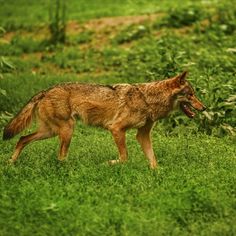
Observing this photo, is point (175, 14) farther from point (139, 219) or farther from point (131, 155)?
point (139, 219)

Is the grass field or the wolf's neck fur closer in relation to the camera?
the grass field

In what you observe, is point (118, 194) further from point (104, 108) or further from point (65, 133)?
point (104, 108)

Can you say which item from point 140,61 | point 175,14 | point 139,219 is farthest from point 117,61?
point 139,219

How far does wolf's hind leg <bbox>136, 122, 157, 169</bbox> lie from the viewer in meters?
11.3

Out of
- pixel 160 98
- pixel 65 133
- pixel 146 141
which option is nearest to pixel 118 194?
pixel 65 133

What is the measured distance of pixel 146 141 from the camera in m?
11.4

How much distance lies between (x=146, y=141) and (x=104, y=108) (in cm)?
78

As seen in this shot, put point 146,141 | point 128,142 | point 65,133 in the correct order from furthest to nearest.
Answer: point 128,142 → point 146,141 → point 65,133

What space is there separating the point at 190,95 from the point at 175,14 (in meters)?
9.85

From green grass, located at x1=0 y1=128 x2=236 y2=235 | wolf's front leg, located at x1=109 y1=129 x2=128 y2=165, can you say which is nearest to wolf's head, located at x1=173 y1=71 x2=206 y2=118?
green grass, located at x1=0 y1=128 x2=236 y2=235

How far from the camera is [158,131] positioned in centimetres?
1348

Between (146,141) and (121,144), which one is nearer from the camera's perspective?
(121,144)

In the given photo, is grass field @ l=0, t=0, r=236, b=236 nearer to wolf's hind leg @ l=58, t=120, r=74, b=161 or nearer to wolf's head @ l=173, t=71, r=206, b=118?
wolf's hind leg @ l=58, t=120, r=74, b=161

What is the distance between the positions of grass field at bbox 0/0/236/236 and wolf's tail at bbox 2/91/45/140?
1.51 ft
